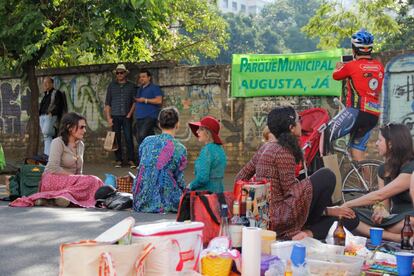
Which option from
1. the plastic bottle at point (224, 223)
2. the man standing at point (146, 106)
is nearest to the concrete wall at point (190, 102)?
the man standing at point (146, 106)

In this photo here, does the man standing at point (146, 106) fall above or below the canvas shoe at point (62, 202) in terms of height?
above

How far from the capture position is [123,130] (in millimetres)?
14164

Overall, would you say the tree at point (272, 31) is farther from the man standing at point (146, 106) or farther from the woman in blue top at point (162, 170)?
the woman in blue top at point (162, 170)

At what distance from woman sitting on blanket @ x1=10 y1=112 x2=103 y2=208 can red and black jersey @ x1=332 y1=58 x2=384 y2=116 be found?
3679 millimetres

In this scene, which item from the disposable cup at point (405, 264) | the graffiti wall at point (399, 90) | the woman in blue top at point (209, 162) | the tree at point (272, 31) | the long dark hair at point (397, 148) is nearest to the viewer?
the disposable cup at point (405, 264)

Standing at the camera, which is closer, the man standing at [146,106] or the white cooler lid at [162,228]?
the white cooler lid at [162,228]

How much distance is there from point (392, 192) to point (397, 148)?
0.43 metres

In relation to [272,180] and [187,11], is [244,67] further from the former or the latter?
[187,11]

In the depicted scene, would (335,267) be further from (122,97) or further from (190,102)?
(122,97)

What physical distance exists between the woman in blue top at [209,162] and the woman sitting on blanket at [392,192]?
1.96m

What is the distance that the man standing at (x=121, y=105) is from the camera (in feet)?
45.6

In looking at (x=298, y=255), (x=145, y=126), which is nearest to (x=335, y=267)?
(x=298, y=255)

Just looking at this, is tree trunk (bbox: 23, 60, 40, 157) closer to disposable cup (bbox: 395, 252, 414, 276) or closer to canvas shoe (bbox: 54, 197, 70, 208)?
canvas shoe (bbox: 54, 197, 70, 208)

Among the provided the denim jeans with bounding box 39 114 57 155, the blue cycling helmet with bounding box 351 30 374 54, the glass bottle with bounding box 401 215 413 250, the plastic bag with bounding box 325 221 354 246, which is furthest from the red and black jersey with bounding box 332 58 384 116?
the denim jeans with bounding box 39 114 57 155
